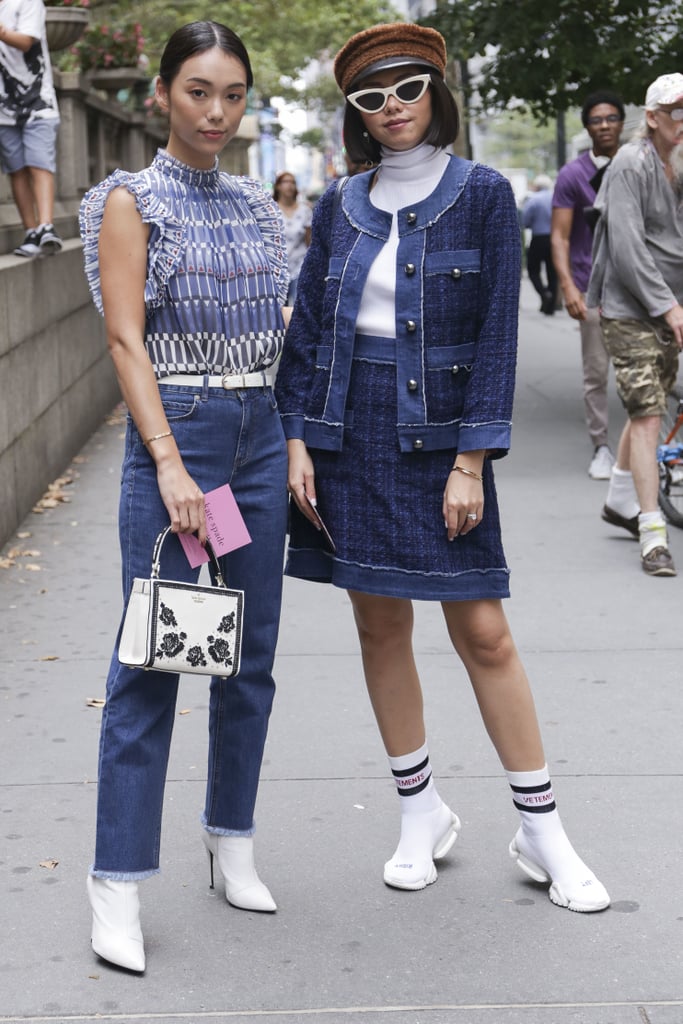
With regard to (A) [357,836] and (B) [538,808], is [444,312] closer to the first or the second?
(B) [538,808]

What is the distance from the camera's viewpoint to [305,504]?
3568 mm

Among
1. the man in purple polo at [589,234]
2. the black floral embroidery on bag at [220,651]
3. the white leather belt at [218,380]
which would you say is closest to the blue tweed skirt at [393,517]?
the white leather belt at [218,380]

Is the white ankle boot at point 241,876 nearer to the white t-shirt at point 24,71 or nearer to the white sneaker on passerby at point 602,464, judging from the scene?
the white sneaker on passerby at point 602,464

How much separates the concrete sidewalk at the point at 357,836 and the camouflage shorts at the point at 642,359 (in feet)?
2.42

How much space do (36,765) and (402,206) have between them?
208 cm

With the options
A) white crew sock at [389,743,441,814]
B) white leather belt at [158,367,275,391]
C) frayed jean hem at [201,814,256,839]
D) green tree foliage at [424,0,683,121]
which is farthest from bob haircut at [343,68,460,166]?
green tree foliage at [424,0,683,121]

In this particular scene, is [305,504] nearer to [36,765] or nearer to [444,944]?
[444,944]

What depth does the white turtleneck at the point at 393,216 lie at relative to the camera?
3.47 meters

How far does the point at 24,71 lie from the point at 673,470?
4.46 meters

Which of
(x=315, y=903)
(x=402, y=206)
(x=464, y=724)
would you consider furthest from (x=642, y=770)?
(x=402, y=206)

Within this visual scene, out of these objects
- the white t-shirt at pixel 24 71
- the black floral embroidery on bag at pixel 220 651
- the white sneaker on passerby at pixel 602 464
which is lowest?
the white sneaker on passerby at pixel 602 464

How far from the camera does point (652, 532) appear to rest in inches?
272

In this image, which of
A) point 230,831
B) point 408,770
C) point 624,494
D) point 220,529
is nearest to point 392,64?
point 220,529

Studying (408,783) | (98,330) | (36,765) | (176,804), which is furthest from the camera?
(98,330)
